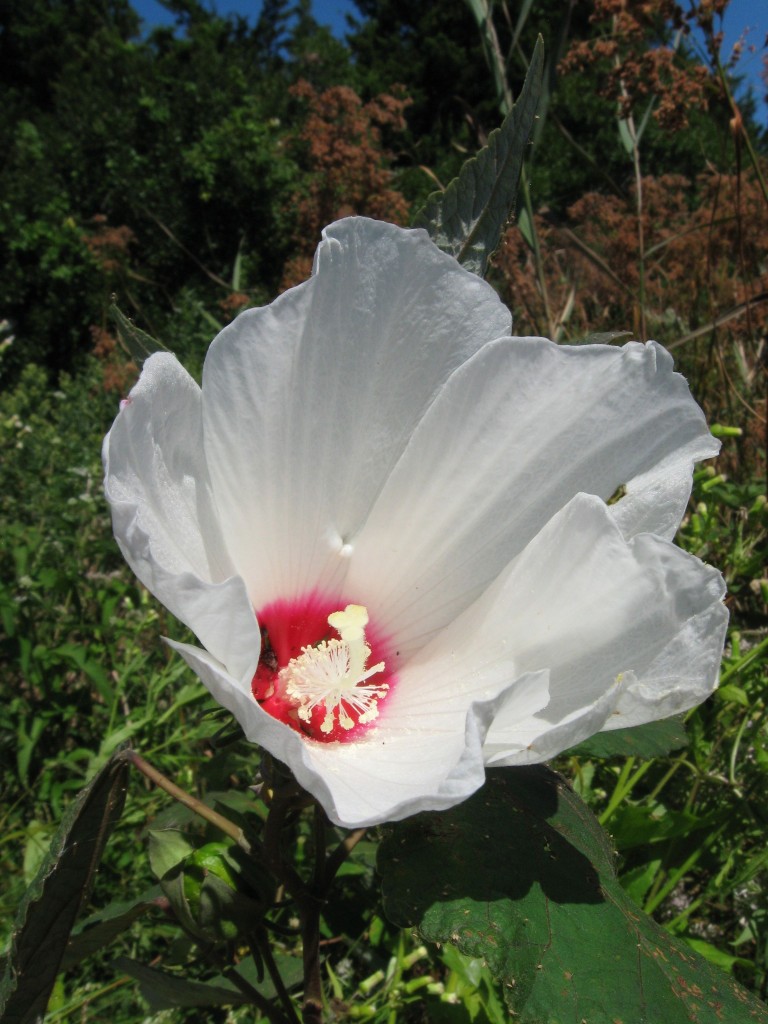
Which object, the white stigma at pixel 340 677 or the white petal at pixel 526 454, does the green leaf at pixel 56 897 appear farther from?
the white petal at pixel 526 454

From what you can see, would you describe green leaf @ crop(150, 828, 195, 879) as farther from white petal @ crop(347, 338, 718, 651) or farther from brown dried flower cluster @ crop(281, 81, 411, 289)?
brown dried flower cluster @ crop(281, 81, 411, 289)

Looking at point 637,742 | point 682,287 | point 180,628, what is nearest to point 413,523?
point 637,742

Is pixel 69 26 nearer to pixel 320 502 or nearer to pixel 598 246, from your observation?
pixel 598 246

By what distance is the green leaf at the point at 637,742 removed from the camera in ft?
2.83

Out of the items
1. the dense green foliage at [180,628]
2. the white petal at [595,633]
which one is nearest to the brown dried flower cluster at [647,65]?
the dense green foliage at [180,628]

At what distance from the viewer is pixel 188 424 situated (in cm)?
68

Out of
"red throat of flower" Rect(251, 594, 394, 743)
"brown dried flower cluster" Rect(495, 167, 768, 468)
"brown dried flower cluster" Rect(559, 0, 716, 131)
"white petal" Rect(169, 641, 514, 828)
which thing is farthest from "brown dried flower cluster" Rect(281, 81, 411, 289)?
"white petal" Rect(169, 641, 514, 828)

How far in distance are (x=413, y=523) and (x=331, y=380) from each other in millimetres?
161

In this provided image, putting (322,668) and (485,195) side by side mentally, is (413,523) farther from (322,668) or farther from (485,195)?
(485,195)

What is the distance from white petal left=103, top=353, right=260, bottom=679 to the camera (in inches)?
21.6

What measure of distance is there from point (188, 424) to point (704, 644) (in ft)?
1.43

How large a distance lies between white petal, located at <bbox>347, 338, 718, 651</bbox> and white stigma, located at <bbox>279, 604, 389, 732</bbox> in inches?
3.1

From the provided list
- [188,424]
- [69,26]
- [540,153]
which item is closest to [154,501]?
[188,424]

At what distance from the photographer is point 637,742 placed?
873 mm
